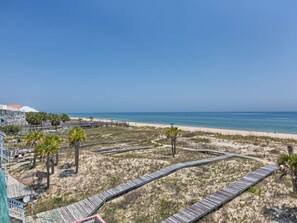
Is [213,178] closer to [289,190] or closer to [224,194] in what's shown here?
[224,194]

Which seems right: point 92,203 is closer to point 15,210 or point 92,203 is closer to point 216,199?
point 15,210

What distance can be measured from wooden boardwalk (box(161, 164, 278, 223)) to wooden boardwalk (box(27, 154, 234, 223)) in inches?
261

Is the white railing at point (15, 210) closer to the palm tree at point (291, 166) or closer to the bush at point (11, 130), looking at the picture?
the palm tree at point (291, 166)

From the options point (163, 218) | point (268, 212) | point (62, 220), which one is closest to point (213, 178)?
point (268, 212)

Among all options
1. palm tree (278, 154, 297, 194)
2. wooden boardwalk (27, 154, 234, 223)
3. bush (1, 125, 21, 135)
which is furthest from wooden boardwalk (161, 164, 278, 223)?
bush (1, 125, 21, 135)

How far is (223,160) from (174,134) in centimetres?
845

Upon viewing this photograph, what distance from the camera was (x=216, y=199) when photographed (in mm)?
19453

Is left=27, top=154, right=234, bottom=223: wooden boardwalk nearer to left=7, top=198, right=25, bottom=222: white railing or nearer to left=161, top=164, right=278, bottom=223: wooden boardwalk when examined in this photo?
left=7, top=198, right=25, bottom=222: white railing

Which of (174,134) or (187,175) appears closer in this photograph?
(187,175)

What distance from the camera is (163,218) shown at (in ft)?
59.5

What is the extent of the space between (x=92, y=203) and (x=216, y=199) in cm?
1162

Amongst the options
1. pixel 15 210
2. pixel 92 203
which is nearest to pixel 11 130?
pixel 15 210

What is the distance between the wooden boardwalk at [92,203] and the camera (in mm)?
18031

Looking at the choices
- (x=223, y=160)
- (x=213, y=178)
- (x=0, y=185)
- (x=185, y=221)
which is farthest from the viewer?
(x=223, y=160)
